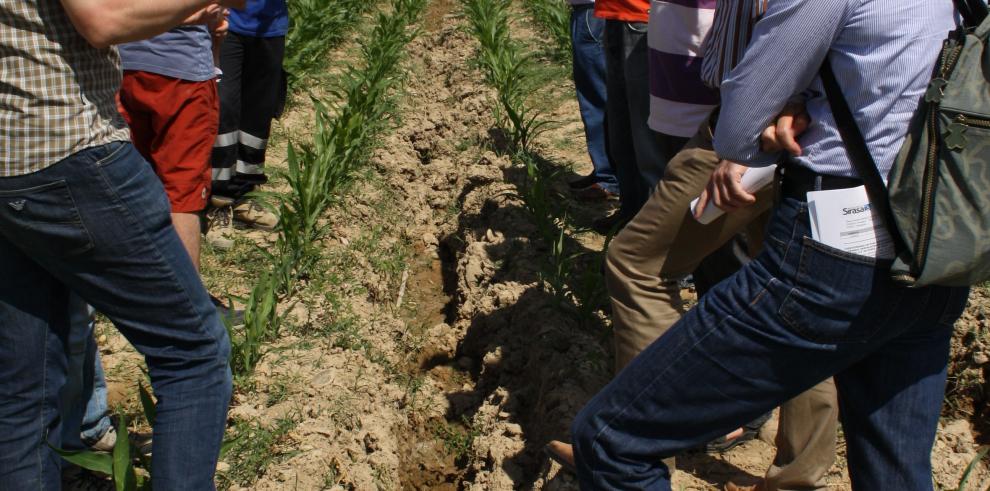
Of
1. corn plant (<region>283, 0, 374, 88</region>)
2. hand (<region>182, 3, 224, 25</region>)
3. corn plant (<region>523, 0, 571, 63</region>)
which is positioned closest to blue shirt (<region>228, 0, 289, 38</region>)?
hand (<region>182, 3, 224, 25</region>)

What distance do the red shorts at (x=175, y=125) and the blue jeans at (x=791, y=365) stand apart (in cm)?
163

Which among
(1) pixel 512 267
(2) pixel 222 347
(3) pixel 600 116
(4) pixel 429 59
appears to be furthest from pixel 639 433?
(4) pixel 429 59

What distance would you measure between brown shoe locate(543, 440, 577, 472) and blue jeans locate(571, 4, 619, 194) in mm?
2380

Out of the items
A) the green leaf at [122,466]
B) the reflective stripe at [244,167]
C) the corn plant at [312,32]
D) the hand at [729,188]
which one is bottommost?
the corn plant at [312,32]

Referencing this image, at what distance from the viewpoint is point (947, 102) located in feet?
4.44

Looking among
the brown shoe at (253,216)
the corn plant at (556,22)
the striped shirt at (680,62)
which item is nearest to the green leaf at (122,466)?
the striped shirt at (680,62)

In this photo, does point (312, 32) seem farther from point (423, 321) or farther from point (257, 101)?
point (423, 321)

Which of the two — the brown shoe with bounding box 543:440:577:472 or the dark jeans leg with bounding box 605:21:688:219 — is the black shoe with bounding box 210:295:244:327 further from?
the dark jeans leg with bounding box 605:21:688:219

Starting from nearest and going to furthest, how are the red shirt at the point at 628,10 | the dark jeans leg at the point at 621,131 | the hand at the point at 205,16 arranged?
1. the hand at the point at 205,16
2. the red shirt at the point at 628,10
3. the dark jeans leg at the point at 621,131

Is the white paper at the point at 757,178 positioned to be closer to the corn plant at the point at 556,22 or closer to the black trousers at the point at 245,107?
the black trousers at the point at 245,107

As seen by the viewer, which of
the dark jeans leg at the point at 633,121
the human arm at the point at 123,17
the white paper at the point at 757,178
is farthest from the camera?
the dark jeans leg at the point at 633,121

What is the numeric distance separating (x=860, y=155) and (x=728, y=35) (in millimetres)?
698

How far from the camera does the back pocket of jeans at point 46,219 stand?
1.57 m

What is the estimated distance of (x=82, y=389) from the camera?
2184 millimetres
